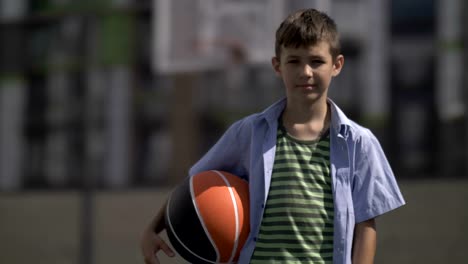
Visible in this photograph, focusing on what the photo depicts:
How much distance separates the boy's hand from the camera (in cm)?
299

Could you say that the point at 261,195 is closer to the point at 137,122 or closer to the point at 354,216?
the point at 354,216

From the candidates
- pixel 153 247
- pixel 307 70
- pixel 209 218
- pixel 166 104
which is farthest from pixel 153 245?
pixel 166 104

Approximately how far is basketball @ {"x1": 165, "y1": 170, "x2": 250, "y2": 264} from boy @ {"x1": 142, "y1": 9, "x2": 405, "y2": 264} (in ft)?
0.16

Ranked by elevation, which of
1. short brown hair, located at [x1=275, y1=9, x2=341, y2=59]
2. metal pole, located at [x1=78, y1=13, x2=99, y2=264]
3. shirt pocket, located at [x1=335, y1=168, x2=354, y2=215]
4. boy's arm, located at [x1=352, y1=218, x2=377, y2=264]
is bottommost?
metal pole, located at [x1=78, y1=13, x2=99, y2=264]

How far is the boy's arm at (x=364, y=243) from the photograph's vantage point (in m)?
2.82

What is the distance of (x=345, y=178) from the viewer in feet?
9.36

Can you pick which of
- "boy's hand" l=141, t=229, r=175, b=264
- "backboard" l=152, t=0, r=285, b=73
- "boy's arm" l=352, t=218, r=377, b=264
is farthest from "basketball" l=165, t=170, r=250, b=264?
"backboard" l=152, t=0, r=285, b=73

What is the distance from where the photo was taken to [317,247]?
2.79m

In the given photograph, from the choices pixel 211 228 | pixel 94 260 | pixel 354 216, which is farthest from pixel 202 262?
pixel 94 260

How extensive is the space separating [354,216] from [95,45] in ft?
21.7

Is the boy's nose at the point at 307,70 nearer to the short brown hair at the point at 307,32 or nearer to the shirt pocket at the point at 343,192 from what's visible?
the short brown hair at the point at 307,32

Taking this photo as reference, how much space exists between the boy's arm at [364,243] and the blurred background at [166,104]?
450cm

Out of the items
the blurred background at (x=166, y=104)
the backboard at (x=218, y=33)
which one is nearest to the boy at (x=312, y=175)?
the blurred background at (x=166, y=104)

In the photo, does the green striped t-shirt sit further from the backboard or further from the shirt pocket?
the backboard
